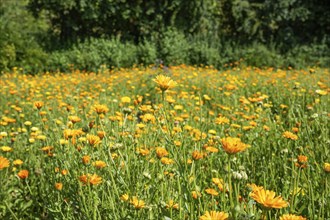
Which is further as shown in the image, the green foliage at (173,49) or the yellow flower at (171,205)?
the green foliage at (173,49)

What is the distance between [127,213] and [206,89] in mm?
4148

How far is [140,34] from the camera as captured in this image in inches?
514

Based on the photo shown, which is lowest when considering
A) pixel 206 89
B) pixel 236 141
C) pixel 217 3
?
pixel 206 89

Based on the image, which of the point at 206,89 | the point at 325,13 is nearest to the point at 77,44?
the point at 206,89

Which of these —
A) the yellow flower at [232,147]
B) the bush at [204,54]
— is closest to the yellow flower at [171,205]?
the yellow flower at [232,147]

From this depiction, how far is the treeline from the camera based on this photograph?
1070 centimetres

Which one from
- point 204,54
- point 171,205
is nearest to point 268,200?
point 171,205

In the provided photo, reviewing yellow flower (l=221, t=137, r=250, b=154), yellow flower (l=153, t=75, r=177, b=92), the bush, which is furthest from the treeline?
yellow flower (l=221, t=137, r=250, b=154)

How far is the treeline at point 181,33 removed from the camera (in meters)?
10.7

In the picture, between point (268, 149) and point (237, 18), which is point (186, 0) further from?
point (268, 149)

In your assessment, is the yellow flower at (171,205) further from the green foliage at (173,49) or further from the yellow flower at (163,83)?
the green foliage at (173,49)

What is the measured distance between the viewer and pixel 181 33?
475 inches

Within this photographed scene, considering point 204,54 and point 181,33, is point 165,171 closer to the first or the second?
point 204,54

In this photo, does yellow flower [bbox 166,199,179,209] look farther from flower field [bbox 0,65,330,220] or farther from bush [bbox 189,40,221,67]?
bush [bbox 189,40,221,67]
